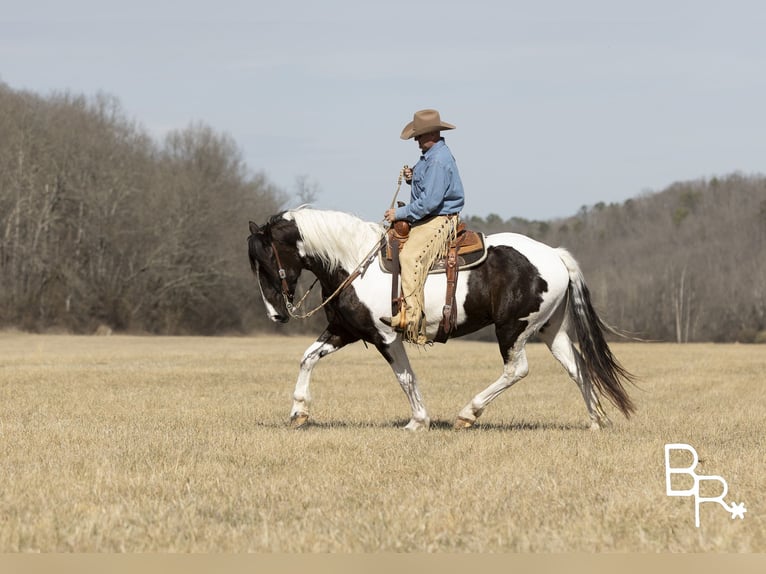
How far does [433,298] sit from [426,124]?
1.80 metres

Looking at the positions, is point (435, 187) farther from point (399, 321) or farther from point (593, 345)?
point (593, 345)

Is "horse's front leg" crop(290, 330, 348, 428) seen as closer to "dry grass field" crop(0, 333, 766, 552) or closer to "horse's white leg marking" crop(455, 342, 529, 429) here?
"dry grass field" crop(0, 333, 766, 552)

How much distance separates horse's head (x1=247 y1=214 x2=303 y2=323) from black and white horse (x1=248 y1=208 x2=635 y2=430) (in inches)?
0.4

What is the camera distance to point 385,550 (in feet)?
19.0

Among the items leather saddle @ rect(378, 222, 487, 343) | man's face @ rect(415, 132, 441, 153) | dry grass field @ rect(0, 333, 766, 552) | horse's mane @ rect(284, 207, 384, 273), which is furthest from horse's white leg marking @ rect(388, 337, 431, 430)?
man's face @ rect(415, 132, 441, 153)

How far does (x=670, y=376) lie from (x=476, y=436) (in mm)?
14419

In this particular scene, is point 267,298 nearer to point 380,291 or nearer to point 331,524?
point 380,291

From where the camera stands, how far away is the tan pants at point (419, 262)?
1097 centimetres

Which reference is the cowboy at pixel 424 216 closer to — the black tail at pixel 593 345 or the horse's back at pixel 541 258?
the horse's back at pixel 541 258

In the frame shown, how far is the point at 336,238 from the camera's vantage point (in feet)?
37.4

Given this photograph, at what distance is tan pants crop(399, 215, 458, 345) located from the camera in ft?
36.0

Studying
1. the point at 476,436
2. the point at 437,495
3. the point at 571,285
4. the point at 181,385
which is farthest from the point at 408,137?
the point at 181,385

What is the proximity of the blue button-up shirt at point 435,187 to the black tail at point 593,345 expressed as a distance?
5.25 feet

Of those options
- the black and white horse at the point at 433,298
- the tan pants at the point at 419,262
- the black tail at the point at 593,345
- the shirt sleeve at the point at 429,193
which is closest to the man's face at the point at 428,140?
the shirt sleeve at the point at 429,193
